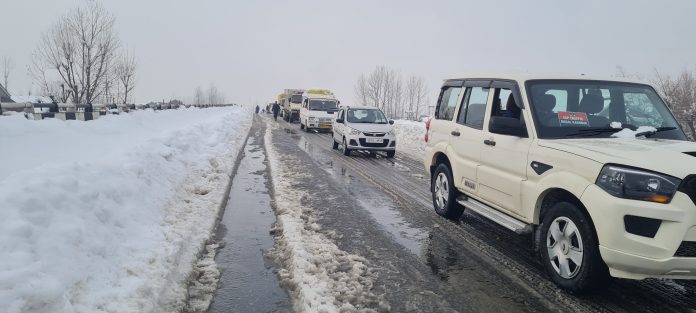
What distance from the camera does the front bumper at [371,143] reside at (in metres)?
14.7

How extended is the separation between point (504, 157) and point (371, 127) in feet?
33.3

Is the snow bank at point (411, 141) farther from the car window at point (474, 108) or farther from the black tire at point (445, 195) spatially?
the car window at point (474, 108)

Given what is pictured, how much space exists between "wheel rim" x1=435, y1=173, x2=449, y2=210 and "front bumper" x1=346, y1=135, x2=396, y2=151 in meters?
7.85

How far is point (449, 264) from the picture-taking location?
15.7ft

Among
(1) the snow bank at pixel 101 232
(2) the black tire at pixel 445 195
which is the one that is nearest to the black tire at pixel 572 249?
(2) the black tire at pixel 445 195

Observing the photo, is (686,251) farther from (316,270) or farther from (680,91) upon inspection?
(680,91)

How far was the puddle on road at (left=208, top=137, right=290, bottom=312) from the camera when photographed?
12.6 ft

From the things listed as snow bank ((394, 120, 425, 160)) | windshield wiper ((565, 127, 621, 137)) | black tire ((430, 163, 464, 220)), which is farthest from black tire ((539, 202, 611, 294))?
snow bank ((394, 120, 425, 160))

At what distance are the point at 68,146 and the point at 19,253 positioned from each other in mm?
9664

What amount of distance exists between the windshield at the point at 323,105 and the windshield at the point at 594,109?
23.0 meters

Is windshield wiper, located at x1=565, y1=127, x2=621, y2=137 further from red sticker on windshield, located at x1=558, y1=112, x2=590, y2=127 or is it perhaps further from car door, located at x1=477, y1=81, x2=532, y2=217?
car door, located at x1=477, y1=81, x2=532, y2=217

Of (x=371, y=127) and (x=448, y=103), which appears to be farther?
(x=371, y=127)

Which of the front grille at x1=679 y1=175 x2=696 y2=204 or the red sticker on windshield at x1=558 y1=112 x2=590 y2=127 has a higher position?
the red sticker on windshield at x1=558 y1=112 x2=590 y2=127

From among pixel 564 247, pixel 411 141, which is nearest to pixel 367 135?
pixel 411 141
